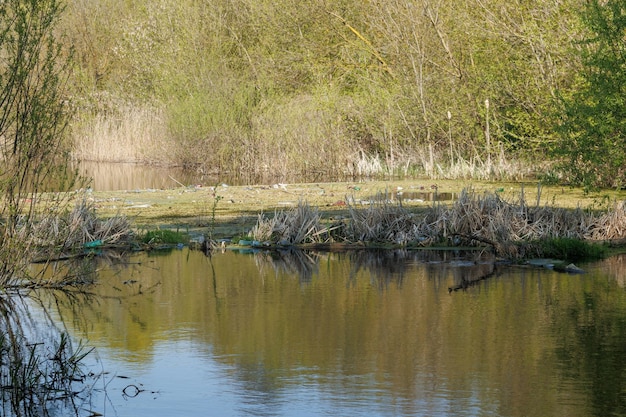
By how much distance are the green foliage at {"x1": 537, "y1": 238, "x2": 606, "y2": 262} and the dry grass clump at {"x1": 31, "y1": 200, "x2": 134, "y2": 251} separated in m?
5.43

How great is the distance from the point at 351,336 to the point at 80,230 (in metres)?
5.60

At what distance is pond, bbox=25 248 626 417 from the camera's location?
710cm

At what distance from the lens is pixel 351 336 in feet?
29.8

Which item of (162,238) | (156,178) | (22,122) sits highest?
(156,178)

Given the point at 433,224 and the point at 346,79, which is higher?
the point at 346,79

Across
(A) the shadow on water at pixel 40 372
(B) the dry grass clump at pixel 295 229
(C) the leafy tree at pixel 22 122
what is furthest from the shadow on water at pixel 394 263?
(A) the shadow on water at pixel 40 372

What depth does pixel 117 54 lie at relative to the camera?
148 feet

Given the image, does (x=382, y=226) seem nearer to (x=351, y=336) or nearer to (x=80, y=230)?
(x=80, y=230)

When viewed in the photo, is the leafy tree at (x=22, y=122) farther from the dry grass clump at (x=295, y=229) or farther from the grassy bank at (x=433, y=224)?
the grassy bank at (x=433, y=224)

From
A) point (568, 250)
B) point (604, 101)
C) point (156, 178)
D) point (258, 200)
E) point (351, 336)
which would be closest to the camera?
point (351, 336)

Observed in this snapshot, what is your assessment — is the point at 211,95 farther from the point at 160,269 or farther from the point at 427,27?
the point at 160,269

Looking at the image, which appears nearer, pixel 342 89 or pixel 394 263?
pixel 394 263

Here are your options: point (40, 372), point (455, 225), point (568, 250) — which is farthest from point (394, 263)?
point (40, 372)

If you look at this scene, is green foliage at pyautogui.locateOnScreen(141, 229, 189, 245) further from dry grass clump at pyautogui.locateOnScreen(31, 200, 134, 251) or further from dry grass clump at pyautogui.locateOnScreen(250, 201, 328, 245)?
dry grass clump at pyautogui.locateOnScreen(250, 201, 328, 245)
